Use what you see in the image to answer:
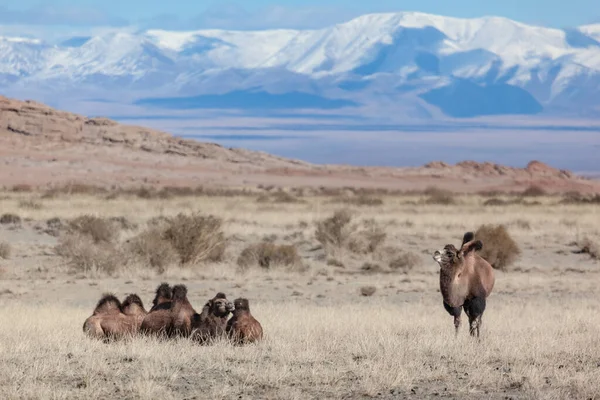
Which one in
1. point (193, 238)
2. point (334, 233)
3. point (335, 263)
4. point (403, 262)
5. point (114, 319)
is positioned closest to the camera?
point (114, 319)

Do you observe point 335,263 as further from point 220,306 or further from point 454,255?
point 220,306

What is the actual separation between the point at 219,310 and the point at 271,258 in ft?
48.8

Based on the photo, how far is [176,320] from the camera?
11.0 metres

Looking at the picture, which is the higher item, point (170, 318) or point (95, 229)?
point (95, 229)

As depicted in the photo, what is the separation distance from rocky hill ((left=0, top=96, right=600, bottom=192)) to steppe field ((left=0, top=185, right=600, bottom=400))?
46.8 metres

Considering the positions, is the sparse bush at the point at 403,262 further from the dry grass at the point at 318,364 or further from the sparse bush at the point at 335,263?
the dry grass at the point at 318,364

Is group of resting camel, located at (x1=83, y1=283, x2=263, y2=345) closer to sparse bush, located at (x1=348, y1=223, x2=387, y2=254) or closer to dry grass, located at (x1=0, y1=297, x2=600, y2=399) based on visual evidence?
dry grass, located at (x1=0, y1=297, x2=600, y2=399)

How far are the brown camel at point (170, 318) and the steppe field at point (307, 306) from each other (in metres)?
0.22

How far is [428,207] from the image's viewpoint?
5334 centimetres

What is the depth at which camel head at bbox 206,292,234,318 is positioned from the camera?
10.5 metres

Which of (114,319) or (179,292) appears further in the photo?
(114,319)

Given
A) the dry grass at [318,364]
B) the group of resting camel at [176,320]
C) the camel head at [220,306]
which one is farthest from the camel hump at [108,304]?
the camel head at [220,306]

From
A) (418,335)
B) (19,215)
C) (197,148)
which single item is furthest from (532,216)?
(197,148)

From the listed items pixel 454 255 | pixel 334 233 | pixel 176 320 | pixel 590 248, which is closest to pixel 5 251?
pixel 334 233
